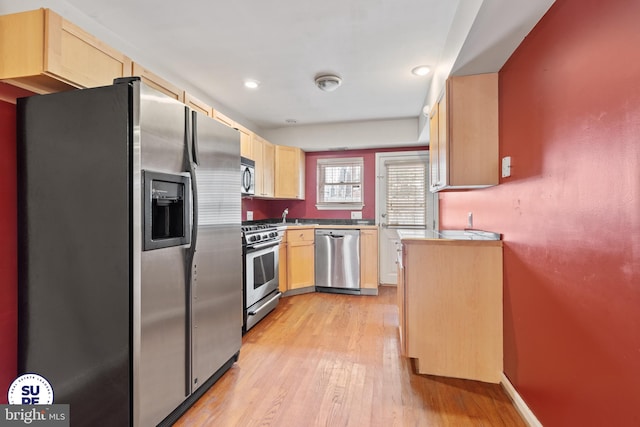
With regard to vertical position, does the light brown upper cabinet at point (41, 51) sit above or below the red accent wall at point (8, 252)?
above

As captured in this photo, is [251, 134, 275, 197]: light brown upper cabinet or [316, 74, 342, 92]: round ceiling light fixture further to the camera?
[251, 134, 275, 197]: light brown upper cabinet

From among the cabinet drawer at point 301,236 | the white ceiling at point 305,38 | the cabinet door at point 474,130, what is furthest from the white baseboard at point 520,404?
the cabinet drawer at point 301,236

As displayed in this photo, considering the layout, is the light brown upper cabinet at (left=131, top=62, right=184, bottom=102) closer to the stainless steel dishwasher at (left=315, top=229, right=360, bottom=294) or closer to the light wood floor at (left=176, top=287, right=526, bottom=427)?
the light wood floor at (left=176, top=287, right=526, bottom=427)

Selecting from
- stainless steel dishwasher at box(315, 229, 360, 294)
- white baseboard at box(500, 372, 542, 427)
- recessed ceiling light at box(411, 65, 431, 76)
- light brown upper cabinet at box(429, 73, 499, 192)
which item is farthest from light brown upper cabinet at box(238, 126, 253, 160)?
white baseboard at box(500, 372, 542, 427)

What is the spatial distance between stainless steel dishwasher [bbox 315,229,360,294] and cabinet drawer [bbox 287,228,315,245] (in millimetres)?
95

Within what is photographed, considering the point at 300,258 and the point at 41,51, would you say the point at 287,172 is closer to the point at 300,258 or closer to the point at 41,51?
the point at 300,258

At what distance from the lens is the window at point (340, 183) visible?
4.84m

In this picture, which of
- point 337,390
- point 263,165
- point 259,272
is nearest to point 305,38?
point 263,165

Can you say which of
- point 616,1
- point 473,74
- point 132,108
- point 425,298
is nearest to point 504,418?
point 425,298

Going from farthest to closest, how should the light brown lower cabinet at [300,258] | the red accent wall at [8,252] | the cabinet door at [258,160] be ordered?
the light brown lower cabinet at [300,258] → the cabinet door at [258,160] → the red accent wall at [8,252]

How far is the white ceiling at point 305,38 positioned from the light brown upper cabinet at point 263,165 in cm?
74

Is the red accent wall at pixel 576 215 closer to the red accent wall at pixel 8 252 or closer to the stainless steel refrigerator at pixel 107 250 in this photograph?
the stainless steel refrigerator at pixel 107 250

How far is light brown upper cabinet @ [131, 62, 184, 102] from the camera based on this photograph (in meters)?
1.98

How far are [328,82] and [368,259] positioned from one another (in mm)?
2386
